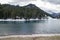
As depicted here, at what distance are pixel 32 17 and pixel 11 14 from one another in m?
0.28

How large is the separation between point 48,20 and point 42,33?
0.19m

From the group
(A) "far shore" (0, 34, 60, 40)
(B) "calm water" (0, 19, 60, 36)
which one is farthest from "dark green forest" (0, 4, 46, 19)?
(A) "far shore" (0, 34, 60, 40)

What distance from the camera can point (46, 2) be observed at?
2041 mm

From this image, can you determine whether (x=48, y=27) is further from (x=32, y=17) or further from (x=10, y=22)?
(x=10, y=22)

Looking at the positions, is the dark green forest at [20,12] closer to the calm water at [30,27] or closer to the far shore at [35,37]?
the calm water at [30,27]

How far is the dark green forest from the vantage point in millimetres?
1978

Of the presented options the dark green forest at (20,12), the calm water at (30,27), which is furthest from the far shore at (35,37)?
the dark green forest at (20,12)

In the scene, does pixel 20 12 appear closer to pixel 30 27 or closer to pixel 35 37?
pixel 30 27

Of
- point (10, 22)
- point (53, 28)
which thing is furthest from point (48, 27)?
point (10, 22)

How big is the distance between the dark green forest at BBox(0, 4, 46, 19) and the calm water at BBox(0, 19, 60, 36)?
0.26 ft

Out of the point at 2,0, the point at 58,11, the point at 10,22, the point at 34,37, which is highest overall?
the point at 2,0

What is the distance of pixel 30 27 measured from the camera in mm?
2006

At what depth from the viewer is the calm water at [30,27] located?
1.96 metres

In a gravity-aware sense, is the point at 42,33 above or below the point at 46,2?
below
